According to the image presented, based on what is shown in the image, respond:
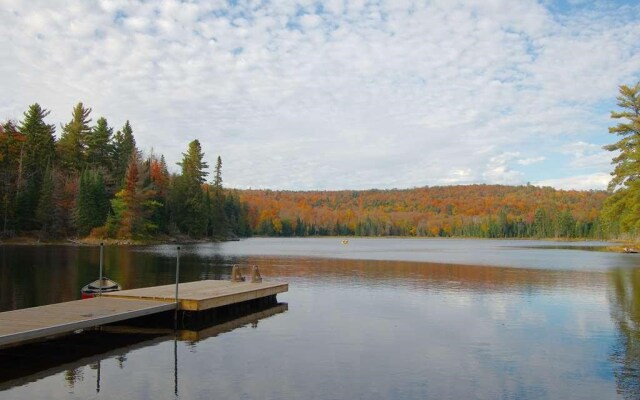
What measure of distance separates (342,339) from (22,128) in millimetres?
77340

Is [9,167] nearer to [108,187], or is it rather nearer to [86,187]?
[86,187]

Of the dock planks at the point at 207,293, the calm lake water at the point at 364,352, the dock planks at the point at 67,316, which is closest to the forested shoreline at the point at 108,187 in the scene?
the calm lake water at the point at 364,352

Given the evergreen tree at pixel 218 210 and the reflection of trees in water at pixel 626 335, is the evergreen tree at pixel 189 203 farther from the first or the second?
the reflection of trees in water at pixel 626 335

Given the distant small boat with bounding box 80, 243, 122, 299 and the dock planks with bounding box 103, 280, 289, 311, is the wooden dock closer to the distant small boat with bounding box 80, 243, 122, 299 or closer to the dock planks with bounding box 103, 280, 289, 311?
the dock planks with bounding box 103, 280, 289, 311

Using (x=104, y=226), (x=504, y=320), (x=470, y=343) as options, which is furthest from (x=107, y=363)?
(x=104, y=226)

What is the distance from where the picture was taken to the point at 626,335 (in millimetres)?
16328

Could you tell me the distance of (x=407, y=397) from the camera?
34.3ft

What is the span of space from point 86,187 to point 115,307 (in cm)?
6560

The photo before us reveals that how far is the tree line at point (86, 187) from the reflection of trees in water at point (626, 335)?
6604 centimetres

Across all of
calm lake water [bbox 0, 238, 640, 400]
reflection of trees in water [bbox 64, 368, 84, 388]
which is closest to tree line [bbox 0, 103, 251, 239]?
calm lake water [bbox 0, 238, 640, 400]

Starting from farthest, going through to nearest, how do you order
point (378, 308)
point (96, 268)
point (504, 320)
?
point (96, 268) < point (378, 308) < point (504, 320)

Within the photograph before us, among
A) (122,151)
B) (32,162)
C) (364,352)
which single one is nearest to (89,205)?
(32,162)

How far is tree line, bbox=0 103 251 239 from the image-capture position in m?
71.8

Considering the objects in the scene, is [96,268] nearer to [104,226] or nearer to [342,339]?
[342,339]
